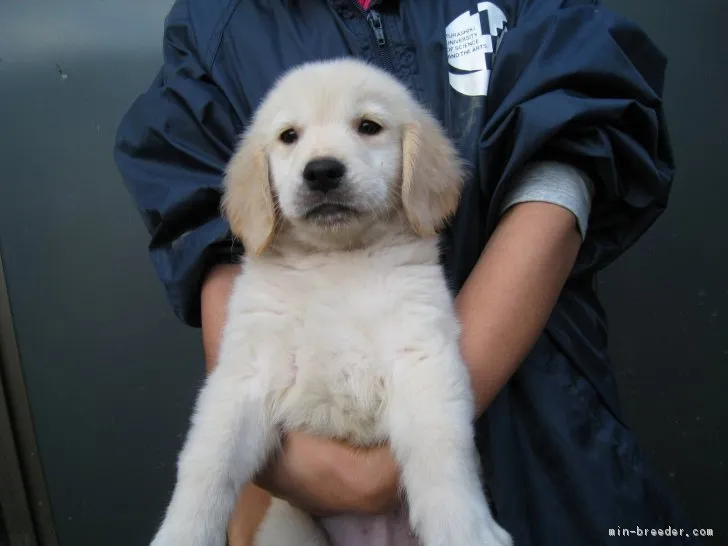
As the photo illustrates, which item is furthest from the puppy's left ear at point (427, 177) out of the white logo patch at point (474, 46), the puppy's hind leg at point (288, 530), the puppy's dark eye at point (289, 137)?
the puppy's hind leg at point (288, 530)

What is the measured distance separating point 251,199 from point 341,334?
38 cm

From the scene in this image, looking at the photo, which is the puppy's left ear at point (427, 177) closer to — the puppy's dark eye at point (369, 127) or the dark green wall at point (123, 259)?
the puppy's dark eye at point (369, 127)

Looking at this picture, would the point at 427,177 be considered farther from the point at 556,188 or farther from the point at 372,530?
the point at 372,530

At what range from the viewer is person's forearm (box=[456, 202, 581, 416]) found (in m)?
1.06

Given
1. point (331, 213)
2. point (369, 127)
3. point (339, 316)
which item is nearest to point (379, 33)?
point (369, 127)

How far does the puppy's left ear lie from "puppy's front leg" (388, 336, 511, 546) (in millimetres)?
299

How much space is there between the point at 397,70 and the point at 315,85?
0.22m

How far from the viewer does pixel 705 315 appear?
230 centimetres

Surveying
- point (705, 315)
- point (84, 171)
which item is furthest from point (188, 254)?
point (705, 315)

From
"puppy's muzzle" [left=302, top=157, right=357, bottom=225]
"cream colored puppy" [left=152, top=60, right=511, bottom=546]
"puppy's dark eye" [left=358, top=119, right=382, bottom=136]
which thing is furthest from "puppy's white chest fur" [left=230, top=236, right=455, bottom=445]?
"puppy's dark eye" [left=358, top=119, right=382, bottom=136]

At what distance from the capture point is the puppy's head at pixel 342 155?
118 centimetres

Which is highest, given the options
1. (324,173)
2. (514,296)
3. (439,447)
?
(324,173)

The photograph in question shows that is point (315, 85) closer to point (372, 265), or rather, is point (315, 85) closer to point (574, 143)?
point (372, 265)

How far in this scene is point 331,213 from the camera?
1.17 m
